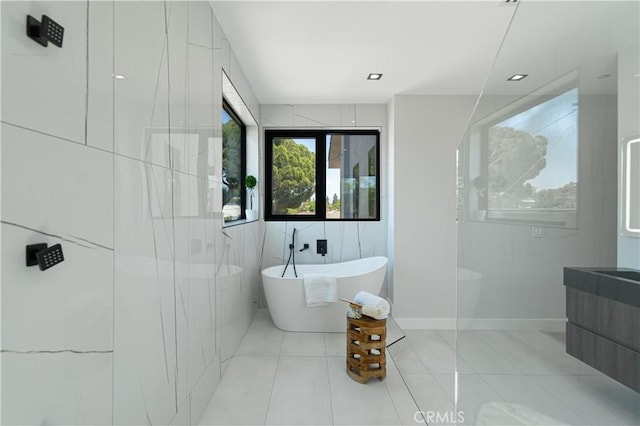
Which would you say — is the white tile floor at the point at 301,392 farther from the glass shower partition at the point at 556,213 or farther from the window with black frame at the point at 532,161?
the window with black frame at the point at 532,161

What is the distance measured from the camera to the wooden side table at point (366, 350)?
2.43 meters

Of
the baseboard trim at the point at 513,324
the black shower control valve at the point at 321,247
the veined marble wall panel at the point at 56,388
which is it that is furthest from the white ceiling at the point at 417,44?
the black shower control valve at the point at 321,247

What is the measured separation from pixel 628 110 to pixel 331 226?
11.4 ft

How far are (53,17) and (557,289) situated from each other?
152cm

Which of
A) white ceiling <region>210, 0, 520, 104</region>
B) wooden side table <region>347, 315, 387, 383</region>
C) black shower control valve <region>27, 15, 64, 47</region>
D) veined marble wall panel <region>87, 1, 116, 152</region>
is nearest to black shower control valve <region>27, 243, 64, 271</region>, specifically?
veined marble wall panel <region>87, 1, 116, 152</region>

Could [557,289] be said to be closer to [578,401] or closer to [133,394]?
[578,401]

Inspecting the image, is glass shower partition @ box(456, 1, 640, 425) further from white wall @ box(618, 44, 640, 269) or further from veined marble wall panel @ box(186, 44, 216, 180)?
veined marble wall panel @ box(186, 44, 216, 180)

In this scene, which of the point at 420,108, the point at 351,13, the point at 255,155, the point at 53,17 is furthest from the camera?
the point at 255,155

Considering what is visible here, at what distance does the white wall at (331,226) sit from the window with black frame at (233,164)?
1.02 feet

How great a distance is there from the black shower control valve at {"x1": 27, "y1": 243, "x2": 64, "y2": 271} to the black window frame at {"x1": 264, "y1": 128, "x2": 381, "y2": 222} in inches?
129

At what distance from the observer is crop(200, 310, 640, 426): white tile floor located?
2.91 feet

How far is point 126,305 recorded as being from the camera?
119cm

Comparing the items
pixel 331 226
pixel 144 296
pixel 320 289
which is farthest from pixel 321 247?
pixel 144 296

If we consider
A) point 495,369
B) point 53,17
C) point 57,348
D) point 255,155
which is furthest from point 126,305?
point 255,155
